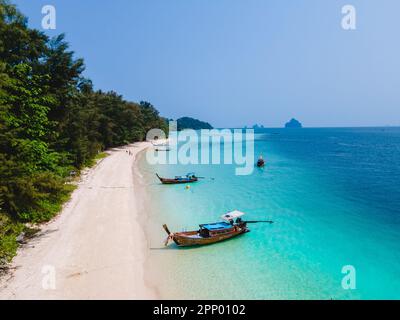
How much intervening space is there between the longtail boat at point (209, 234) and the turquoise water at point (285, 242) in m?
0.52

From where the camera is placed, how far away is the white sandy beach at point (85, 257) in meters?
13.9

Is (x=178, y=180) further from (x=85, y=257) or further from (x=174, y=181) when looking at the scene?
(x=85, y=257)

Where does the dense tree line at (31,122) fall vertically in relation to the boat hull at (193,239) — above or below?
above

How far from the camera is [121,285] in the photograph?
14664 millimetres

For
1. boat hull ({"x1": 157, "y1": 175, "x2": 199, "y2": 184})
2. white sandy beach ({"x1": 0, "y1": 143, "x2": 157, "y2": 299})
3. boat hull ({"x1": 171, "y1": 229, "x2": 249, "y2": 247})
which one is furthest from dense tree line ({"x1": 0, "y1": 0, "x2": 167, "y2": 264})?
boat hull ({"x1": 157, "y1": 175, "x2": 199, "y2": 184})

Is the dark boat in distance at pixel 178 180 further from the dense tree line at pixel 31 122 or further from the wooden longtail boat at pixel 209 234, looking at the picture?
the wooden longtail boat at pixel 209 234

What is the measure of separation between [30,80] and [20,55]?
430 centimetres

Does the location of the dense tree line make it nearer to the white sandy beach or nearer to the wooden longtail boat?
the white sandy beach

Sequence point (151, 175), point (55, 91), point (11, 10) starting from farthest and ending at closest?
point (151, 175) < point (55, 91) < point (11, 10)

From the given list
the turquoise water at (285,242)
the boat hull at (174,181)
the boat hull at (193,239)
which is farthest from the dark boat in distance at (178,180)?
the boat hull at (193,239)

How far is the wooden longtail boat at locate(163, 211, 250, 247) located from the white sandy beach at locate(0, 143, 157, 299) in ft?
8.33

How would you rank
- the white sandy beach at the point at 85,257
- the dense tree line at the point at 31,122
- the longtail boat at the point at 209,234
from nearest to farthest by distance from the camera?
the white sandy beach at the point at 85,257, the dense tree line at the point at 31,122, the longtail boat at the point at 209,234

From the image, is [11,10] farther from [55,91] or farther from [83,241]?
[83,241]
